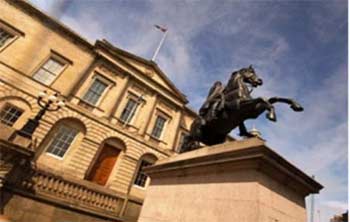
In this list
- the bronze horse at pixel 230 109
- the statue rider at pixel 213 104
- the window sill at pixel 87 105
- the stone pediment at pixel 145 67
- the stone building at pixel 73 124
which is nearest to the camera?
the bronze horse at pixel 230 109

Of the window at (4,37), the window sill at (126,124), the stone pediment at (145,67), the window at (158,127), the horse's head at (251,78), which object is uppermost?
the stone pediment at (145,67)

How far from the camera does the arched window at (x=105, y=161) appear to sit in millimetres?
17106

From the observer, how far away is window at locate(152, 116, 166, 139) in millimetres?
21842

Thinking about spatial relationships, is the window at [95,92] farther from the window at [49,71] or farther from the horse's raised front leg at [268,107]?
the horse's raised front leg at [268,107]

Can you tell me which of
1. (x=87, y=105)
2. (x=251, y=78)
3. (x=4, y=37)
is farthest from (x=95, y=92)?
(x=251, y=78)

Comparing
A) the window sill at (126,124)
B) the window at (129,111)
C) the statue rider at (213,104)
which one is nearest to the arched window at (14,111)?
the window sill at (126,124)

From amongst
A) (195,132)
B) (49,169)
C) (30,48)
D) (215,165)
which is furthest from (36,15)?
(215,165)

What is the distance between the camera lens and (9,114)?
49.0ft

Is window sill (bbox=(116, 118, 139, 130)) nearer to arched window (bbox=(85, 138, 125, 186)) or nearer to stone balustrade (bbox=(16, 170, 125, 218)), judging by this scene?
arched window (bbox=(85, 138, 125, 186))

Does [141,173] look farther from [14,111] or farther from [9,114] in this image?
[9,114]

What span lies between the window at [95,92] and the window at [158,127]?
5.72m

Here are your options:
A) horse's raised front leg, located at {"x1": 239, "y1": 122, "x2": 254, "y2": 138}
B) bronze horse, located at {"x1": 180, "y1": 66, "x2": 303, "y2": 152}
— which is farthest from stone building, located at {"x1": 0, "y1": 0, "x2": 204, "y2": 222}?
horse's raised front leg, located at {"x1": 239, "y1": 122, "x2": 254, "y2": 138}

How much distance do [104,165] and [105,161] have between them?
30 centimetres

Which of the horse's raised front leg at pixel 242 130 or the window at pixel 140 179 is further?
the window at pixel 140 179
